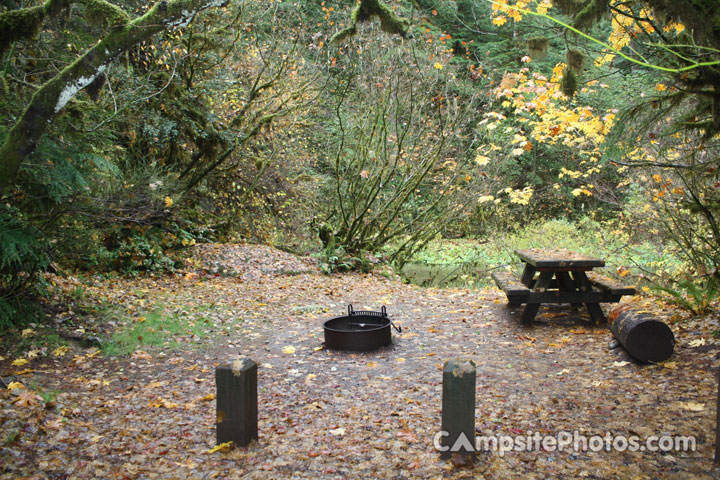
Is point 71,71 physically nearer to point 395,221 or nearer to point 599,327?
point 599,327

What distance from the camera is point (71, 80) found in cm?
422

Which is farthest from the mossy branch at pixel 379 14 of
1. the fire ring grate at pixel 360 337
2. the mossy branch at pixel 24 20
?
the fire ring grate at pixel 360 337

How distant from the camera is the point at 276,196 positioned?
1252cm

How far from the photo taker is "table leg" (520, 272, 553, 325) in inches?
241

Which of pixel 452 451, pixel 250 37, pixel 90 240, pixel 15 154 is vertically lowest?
pixel 452 451

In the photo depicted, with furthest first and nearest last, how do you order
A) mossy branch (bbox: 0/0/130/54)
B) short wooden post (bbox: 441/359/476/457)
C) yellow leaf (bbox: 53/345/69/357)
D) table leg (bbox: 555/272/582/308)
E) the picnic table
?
table leg (bbox: 555/272/582/308) < the picnic table < yellow leaf (bbox: 53/345/69/357) < mossy branch (bbox: 0/0/130/54) < short wooden post (bbox: 441/359/476/457)

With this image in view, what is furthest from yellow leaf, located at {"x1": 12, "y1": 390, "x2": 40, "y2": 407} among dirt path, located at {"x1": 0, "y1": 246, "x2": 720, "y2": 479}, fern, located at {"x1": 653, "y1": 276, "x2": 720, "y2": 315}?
fern, located at {"x1": 653, "y1": 276, "x2": 720, "y2": 315}

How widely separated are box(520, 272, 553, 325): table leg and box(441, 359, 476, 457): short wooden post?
339 centimetres

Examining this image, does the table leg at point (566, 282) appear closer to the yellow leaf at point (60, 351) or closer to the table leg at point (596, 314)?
the table leg at point (596, 314)

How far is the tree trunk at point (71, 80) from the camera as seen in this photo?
4.07 meters

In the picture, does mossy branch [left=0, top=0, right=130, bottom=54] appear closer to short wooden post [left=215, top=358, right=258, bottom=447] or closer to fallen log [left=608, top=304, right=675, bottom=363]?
short wooden post [left=215, top=358, right=258, bottom=447]

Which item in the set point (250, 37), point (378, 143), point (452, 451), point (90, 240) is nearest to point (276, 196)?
point (378, 143)

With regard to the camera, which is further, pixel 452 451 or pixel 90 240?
pixel 90 240

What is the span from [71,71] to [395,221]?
372 inches
